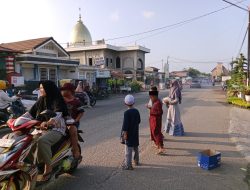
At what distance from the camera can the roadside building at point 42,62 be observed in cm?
2394

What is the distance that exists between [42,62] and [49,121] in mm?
21571

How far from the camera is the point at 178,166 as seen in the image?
20.5 ft

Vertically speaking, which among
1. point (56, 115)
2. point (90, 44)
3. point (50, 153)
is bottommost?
point (50, 153)

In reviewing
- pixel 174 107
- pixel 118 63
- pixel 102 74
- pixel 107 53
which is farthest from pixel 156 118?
pixel 118 63

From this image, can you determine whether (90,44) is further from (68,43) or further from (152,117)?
(152,117)

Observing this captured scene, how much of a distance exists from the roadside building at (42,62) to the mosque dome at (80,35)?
2482 centimetres

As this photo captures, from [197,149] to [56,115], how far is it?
13.9 ft

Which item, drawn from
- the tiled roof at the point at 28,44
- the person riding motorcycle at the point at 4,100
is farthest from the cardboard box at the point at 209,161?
the tiled roof at the point at 28,44

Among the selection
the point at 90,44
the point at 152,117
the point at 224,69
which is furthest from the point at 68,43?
the point at 224,69

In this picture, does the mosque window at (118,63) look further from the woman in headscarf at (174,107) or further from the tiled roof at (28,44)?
the woman in headscarf at (174,107)

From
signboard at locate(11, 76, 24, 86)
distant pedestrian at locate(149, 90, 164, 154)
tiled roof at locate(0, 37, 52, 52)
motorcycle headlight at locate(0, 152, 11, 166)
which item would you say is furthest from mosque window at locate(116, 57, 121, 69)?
motorcycle headlight at locate(0, 152, 11, 166)

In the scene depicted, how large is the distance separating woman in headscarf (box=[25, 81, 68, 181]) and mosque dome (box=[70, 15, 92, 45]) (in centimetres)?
5228

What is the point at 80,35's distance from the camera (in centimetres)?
5659

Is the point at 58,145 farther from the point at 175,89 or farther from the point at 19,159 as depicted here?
the point at 175,89
